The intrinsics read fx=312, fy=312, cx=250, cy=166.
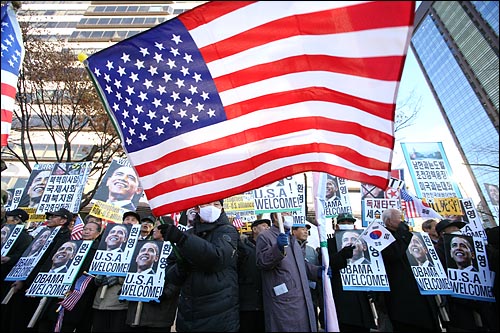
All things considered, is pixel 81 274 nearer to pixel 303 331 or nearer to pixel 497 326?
pixel 303 331

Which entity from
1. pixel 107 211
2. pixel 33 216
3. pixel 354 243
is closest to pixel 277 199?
pixel 354 243

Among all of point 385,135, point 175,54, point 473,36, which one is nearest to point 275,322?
point 385,135

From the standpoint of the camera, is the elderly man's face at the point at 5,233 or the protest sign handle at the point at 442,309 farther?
the elderly man's face at the point at 5,233

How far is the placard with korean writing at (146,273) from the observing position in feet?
14.5

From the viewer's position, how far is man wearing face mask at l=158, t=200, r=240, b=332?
3.11 m

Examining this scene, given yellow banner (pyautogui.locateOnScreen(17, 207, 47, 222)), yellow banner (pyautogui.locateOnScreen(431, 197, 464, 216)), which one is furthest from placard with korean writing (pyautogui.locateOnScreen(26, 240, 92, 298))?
yellow banner (pyautogui.locateOnScreen(431, 197, 464, 216))

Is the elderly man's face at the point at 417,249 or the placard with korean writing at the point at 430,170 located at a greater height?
the placard with korean writing at the point at 430,170

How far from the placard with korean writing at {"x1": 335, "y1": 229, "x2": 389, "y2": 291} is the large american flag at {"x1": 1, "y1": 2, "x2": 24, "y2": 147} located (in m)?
4.96

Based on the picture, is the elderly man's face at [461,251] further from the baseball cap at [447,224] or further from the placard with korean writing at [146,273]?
the placard with korean writing at [146,273]

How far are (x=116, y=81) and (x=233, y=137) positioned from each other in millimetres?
1360

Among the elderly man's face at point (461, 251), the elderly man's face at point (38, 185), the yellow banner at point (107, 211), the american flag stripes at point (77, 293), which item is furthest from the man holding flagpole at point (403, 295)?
the elderly man's face at point (38, 185)

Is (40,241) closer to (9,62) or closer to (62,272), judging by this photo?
(62,272)

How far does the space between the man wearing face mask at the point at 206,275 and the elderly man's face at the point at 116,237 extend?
1820mm

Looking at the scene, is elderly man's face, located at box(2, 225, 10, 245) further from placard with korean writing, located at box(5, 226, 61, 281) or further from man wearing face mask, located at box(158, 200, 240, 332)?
man wearing face mask, located at box(158, 200, 240, 332)
